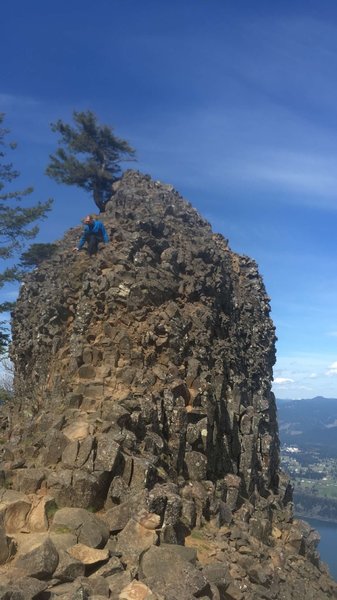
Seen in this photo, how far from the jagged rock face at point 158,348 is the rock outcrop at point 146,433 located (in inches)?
3.2

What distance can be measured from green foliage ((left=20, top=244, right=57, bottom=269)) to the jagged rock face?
8.77 feet

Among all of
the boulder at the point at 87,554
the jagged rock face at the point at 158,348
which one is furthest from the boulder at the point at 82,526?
the jagged rock face at the point at 158,348

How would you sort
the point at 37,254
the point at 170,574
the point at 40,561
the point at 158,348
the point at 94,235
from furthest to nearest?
the point at 37,254
the point at 94,235
the point at 158,348
the point at 170,574
the point at 40,561

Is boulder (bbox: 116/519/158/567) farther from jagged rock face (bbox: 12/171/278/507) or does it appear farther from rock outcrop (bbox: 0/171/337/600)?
jagged rock face (bbox: 12/171/278/507)

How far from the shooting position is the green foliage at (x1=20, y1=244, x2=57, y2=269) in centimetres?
3338

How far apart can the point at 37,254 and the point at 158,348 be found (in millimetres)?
16242

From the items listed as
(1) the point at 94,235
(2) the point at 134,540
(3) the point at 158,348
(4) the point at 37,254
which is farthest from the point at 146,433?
(4) the point at 37,254

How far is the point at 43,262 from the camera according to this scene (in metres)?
32.0

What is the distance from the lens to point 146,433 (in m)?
17.0

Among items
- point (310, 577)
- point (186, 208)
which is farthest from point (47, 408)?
point (186, 208)

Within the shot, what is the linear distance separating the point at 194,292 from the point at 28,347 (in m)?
10.1

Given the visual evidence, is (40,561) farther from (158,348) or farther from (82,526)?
(158,348)

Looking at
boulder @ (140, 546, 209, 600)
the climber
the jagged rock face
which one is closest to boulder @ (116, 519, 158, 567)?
boulder @ (140, 546, 209, 600)

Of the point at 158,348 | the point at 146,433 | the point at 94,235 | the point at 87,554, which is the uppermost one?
the point at 94,235
